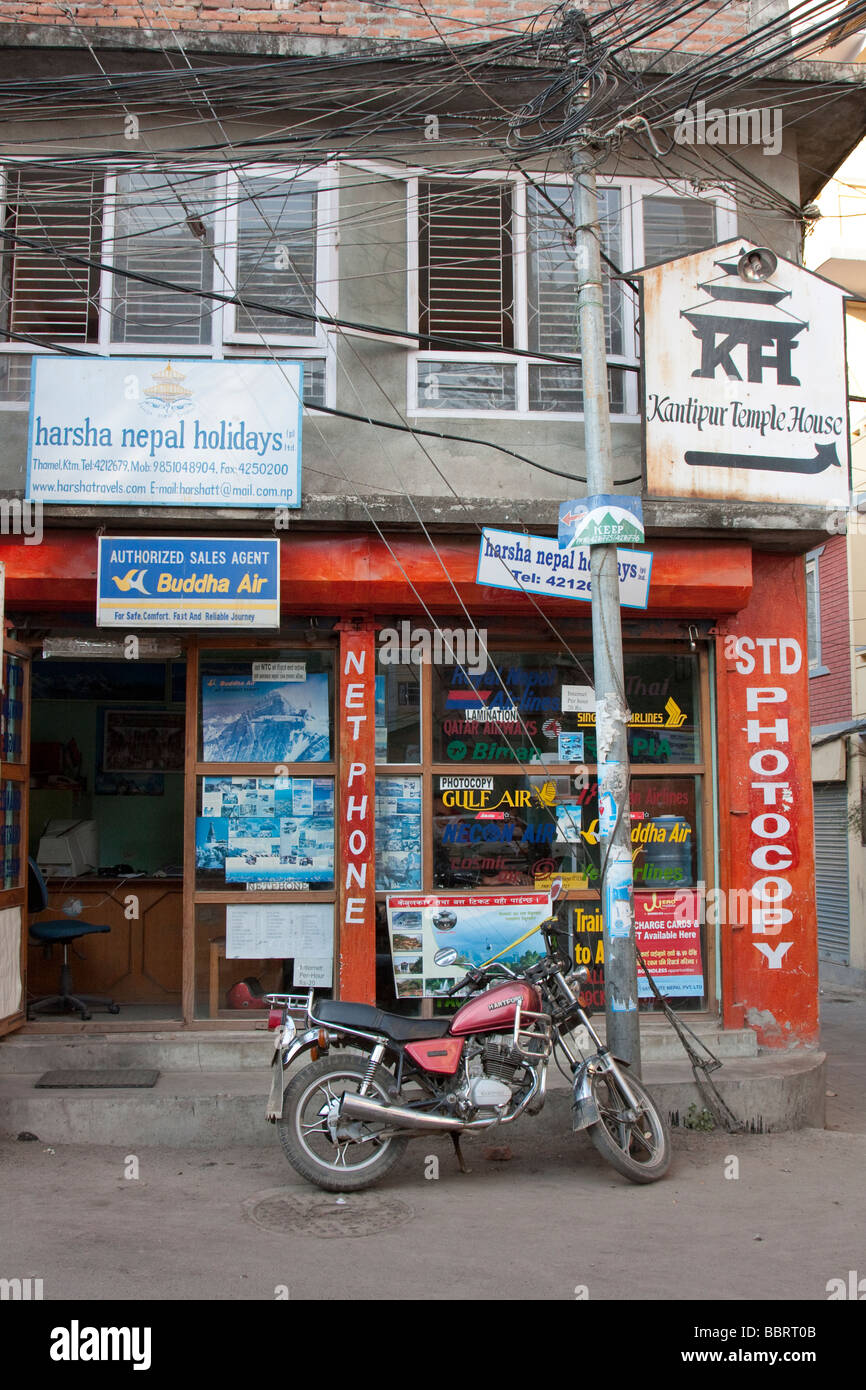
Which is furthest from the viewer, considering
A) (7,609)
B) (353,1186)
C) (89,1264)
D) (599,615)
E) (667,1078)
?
(7,609)

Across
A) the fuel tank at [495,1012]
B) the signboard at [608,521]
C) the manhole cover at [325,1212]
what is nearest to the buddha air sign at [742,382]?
the signboard at [608,521]

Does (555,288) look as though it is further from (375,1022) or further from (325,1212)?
(325,1212)

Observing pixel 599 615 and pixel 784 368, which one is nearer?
pixel 599 615

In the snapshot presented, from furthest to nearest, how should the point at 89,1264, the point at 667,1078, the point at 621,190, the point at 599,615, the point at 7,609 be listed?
the point at 621,190
the point at 7,609
the point at 667,1078
the point at 599,615
the point at 89,1264

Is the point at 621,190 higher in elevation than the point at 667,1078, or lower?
higher

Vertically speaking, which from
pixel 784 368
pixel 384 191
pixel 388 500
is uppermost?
pixel 384 191

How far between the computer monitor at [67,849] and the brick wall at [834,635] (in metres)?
11.1

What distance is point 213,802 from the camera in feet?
28.2

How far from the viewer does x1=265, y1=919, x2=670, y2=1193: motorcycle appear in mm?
6117

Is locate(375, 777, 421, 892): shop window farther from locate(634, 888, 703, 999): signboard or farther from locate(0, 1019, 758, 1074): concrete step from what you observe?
locate(634, 888, 703, 999): signboard

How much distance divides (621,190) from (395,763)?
483 centimetres

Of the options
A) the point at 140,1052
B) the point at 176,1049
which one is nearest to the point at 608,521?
the point at 176,1049

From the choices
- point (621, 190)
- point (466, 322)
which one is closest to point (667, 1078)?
point (466, 322)

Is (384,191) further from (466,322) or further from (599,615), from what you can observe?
(599,615)
